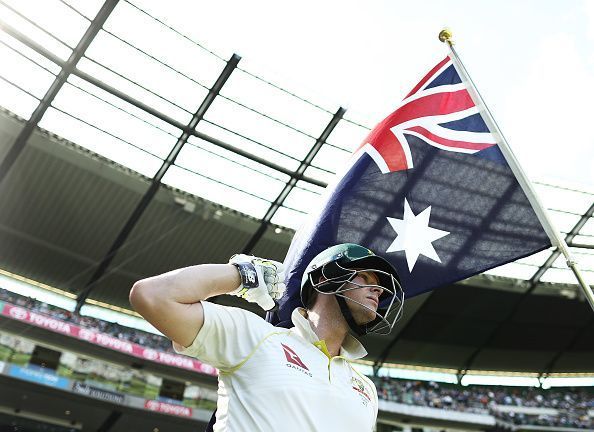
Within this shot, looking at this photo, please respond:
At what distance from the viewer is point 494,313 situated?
30156 mm

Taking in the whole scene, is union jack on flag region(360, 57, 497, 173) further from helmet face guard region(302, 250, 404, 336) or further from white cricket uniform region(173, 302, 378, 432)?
white cricket uniform region(173, 302, 378, 432)

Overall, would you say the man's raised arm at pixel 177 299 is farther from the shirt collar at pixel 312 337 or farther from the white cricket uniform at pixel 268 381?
the shirt collar at pixel 312 337

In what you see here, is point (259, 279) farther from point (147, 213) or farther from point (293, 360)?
point (147, 213)

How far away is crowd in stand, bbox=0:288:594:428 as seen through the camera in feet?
87.1

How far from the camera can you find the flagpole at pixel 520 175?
3.82 m

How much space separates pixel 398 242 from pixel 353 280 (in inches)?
71.4

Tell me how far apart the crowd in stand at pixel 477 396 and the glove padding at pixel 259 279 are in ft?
79.5

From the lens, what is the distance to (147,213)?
24656 mm

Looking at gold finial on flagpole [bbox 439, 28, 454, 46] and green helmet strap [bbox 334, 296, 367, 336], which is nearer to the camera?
green helmet strap [bbox 334, 296, 367, 336]

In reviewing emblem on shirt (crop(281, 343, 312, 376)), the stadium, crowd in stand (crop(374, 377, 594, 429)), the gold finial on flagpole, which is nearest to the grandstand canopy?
the stadium

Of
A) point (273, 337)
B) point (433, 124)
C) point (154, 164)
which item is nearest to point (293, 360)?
point (273, 337)

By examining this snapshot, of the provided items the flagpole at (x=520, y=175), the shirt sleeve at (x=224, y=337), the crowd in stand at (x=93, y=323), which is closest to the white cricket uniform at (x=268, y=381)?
the shirt sleeve at (x=224, y=337)

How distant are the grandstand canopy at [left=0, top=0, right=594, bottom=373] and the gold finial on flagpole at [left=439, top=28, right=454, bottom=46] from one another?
49.0ft

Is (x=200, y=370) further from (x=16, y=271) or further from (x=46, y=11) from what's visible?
(x=46, y=11)
